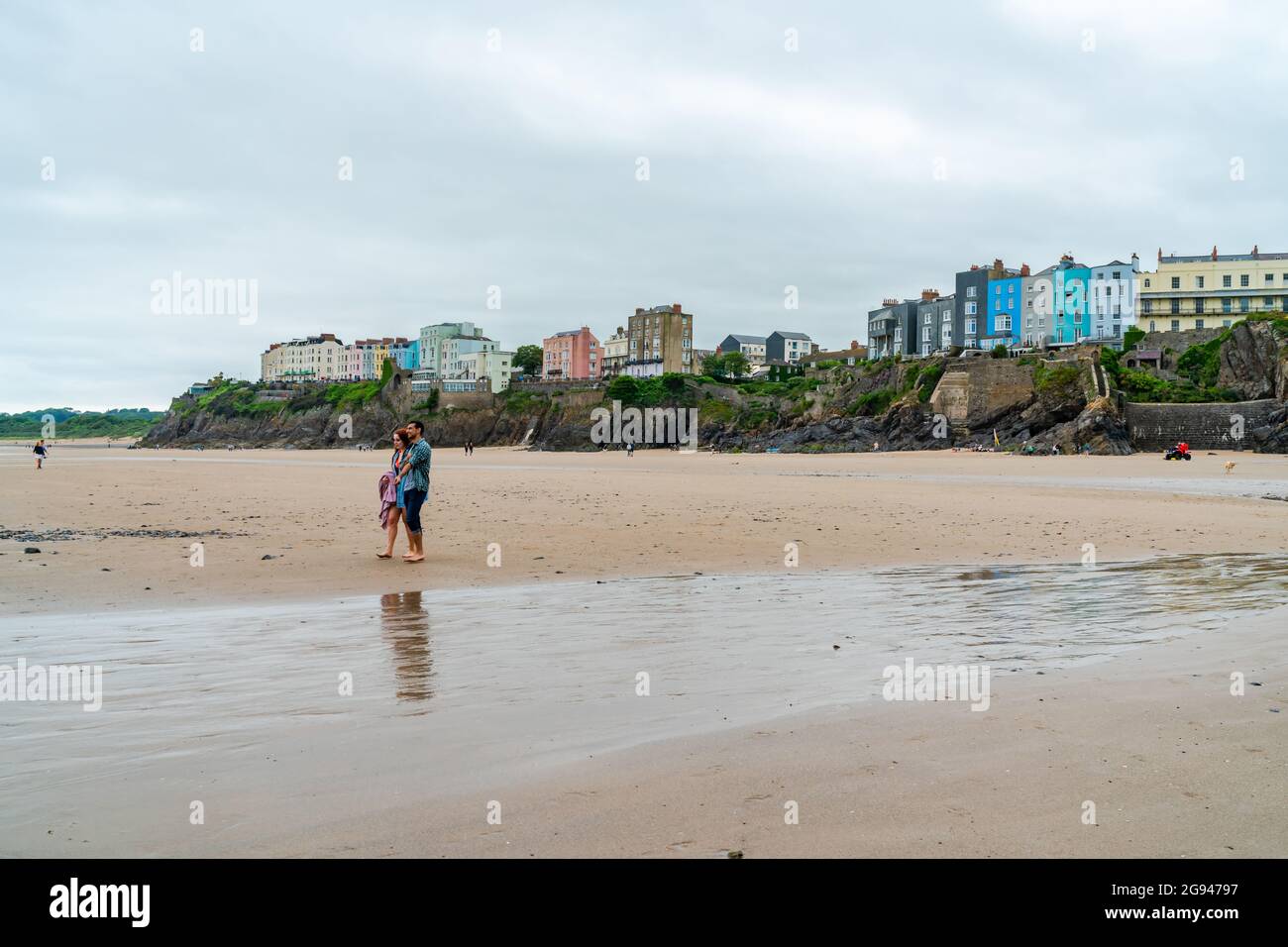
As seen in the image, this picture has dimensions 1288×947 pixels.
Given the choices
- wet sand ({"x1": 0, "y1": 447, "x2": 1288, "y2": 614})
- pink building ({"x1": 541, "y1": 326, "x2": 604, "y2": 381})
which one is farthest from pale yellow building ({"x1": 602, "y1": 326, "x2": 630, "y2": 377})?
wet sand ({"x1": 0, "y1": 447, "x2": 1288, "y2": 614})

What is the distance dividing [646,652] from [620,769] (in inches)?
106

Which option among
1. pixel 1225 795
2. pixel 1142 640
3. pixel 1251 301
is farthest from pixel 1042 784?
pixel 1251 301

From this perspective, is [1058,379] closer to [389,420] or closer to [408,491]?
[408,491]

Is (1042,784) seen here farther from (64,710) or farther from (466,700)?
(64,710)

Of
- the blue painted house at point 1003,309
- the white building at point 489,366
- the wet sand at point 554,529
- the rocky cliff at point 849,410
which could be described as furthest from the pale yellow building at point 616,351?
the wet sand at point 554,529

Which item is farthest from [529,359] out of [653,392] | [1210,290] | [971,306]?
[1210,290]

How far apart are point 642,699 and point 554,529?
10.2 meters

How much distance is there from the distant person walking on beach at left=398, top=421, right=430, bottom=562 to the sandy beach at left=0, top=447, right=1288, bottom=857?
437 mm

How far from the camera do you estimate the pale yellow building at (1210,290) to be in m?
85.2

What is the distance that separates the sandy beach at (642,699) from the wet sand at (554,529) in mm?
125

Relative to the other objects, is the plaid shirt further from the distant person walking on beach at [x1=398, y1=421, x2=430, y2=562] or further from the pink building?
the pink building

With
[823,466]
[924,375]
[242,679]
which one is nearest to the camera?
[242,679]
